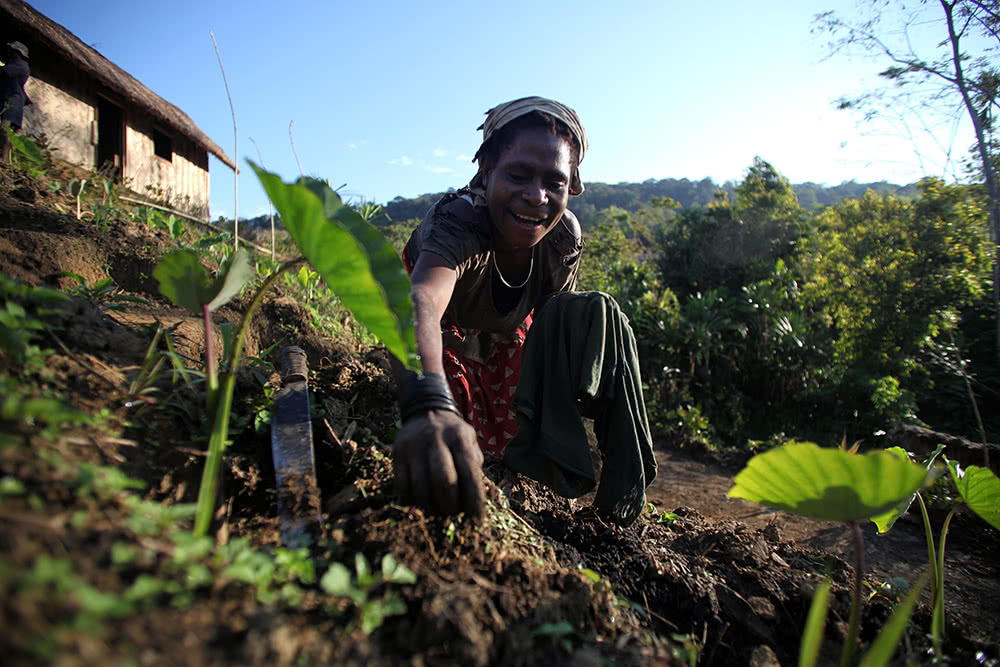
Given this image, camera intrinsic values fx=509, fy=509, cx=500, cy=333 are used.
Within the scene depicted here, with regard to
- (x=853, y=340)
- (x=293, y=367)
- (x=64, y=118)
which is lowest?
(x=293, y=367)

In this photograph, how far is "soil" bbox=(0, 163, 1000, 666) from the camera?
0.57m

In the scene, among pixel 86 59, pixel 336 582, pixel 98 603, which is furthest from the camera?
pixel 86 59

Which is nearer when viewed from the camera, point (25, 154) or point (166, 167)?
point (25, 154)

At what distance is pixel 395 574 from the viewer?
2.68 ft

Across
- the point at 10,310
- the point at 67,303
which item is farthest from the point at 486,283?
the point at 10,310

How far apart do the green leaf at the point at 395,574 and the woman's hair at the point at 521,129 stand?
1.54 m

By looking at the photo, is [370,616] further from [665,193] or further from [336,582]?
[665,193]

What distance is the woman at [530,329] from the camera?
1.17 meters

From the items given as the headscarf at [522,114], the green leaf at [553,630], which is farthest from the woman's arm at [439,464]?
the headscarf at [522,114]

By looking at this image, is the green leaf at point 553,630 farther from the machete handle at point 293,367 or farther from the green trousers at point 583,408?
the machete handle at point 293,367

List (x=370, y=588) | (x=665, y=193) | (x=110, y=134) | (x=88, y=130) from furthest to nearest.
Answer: (x=665, y=193) → (x=110, y=134) → (x=88, y=130) → (x=370, y=588)

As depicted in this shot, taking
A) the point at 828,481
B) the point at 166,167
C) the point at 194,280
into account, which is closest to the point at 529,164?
the point at 194,280

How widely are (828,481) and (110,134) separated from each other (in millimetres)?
12668

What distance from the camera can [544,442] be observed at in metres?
1.62
